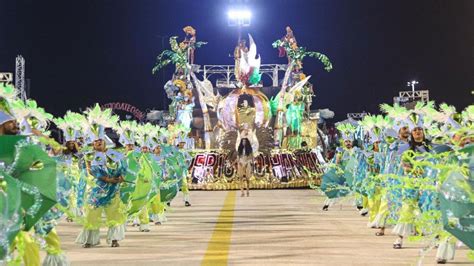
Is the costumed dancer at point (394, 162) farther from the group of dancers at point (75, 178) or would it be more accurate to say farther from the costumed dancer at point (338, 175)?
the costumed dancer at point (338, 175)

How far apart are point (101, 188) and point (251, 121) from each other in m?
24.9

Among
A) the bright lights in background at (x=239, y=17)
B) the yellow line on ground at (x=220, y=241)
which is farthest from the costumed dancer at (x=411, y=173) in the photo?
the bright lights in background at (x=239, y=17)

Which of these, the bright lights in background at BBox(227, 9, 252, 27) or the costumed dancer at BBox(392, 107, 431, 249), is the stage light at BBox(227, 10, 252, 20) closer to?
the bright lights in background at BBox(227, 9, 252, 27)

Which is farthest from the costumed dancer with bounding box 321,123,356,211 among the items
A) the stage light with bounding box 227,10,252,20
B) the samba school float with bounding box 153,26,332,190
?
the stage light with bounding box 227,10,252,20

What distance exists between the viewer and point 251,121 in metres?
37.2

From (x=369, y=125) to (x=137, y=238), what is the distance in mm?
5932

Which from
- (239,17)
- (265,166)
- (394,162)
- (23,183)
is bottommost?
(265,166)

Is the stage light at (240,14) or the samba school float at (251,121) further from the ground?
the stage light at (240,14)

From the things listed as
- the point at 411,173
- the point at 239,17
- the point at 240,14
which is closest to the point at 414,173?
the point at 411,173

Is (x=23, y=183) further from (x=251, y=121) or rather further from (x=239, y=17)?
(x=239, y=17)

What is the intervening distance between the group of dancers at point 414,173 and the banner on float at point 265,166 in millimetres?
11641

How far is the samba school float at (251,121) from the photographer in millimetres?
32719

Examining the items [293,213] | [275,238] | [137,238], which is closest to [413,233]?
[275,238]

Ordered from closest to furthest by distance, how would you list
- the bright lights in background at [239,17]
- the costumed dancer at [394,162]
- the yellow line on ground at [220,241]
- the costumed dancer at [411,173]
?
the yellow line on ground at [220,241] → the costumed dancer at [411,173] → the costumed dancer at [394,162] → the bright lights in background at [239,17]
